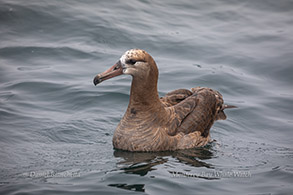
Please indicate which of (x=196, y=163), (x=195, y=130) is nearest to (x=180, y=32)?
(x=195, y=130)

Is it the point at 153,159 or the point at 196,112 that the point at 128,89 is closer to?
the point at 196,112

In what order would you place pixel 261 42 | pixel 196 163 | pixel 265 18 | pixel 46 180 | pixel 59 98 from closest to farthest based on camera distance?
pixel 46 180 < pixel 196 163 < pixel 59 98 < pixel 261 42 < pixel 265 18

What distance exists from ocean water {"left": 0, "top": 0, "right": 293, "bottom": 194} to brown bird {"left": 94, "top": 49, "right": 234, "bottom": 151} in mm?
258

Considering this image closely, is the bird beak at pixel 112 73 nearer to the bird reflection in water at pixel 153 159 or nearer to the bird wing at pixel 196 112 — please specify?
the bird reflection in water at pixel 153 159

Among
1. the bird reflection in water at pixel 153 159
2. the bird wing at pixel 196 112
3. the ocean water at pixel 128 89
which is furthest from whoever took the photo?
the bird wing at pixel 196 112

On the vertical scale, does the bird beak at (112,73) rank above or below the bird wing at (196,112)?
above

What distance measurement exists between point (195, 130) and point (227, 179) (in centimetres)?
196

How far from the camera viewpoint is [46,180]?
25.2 feet

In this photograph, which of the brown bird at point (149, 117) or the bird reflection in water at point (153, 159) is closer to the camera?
the bird reflection in water at point (153, 159)

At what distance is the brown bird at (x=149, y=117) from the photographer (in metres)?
9.16

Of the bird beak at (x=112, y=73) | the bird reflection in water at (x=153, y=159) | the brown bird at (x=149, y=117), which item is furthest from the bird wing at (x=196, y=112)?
the bird beak at (x=112, y=73)

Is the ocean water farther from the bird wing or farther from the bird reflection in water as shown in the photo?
the bird wing

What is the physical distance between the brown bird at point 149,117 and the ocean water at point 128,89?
258mm

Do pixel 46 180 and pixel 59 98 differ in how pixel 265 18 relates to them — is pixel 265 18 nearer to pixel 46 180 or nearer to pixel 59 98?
pixel 59 98
